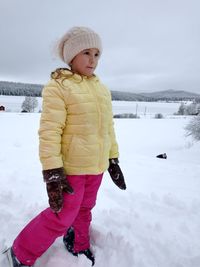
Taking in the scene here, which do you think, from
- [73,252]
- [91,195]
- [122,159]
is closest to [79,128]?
[91,195]

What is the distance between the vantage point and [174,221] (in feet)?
8.79

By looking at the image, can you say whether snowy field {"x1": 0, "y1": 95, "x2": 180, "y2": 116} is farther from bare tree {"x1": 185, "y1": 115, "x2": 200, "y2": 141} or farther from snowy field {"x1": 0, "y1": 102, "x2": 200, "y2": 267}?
snowy field {"x1": 0, "y1": 102, "x2": 200, "y2": 267}

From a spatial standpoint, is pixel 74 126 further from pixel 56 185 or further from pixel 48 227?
pixel 48 227

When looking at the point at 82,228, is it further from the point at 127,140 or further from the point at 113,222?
the point at 127,140

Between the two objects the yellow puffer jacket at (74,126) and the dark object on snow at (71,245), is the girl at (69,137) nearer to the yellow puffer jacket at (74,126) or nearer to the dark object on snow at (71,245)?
the yellow puffer jacket at (74,126)

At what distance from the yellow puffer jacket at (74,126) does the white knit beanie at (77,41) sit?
0.53 feet

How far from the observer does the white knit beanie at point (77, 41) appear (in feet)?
6.07

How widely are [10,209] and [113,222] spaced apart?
1017 mm

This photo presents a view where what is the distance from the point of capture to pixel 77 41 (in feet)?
6.07

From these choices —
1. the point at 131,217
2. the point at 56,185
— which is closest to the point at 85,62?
the point at 56,185

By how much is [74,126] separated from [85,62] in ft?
1.45

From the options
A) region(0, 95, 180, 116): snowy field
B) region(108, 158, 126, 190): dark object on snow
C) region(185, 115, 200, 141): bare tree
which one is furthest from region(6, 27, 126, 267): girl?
region(0, 95, 180, 116): snowy field

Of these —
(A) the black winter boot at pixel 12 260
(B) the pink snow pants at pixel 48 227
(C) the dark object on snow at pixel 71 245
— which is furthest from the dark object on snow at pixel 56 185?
(C) the dark object on snow at pixel 71 245

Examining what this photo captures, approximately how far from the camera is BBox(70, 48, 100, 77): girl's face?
190 cm
